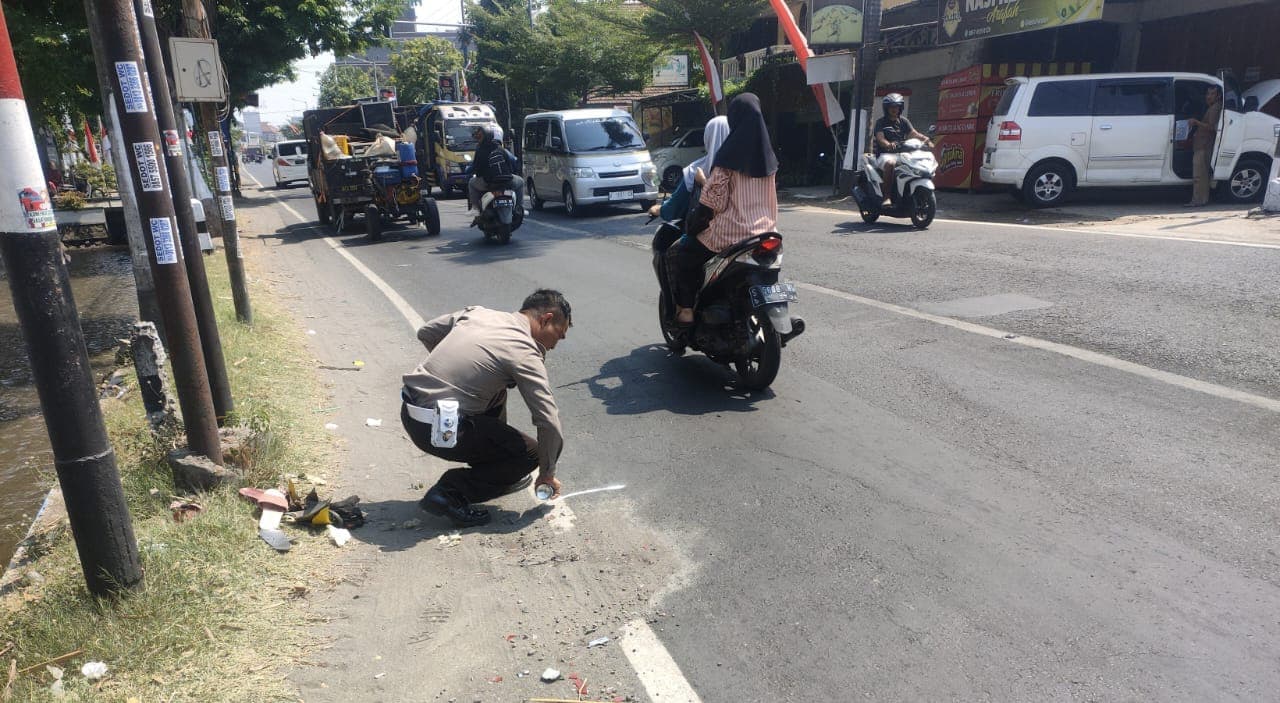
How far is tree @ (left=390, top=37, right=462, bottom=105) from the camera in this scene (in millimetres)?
60781

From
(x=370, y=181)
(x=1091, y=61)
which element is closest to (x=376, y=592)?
(x=370, y=181)

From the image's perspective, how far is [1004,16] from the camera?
17.6 m

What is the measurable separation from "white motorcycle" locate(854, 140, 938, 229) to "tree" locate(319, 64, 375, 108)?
263 feet

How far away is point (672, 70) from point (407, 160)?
27.8 m

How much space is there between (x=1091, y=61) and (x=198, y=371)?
2028 centimetres

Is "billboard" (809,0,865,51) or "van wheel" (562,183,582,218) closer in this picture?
"van wheel" (562,183,582,218)

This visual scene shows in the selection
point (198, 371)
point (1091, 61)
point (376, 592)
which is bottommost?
point (376, 592)

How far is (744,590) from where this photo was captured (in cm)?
343

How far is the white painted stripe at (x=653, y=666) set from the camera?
9.32 ft

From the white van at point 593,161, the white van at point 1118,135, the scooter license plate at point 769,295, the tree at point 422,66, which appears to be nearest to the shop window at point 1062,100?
the white van at point 1118,135

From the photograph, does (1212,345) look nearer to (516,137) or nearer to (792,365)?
(792,365)

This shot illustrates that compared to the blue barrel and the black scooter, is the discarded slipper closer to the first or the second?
the black scooter

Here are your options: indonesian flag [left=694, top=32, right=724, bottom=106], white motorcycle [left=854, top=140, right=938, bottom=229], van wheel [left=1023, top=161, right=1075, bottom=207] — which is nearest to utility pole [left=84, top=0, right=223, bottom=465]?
white motorcycle [left=854, top=140, right=938, bottom=229]

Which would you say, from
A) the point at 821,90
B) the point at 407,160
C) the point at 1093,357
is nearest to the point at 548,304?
the point at 1093,357
